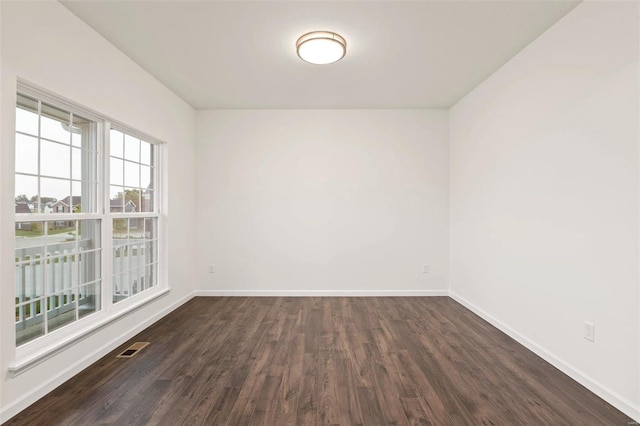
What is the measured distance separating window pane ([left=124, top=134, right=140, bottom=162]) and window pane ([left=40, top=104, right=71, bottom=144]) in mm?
727

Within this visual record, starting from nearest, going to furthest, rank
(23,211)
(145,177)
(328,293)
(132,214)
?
(23,211) < (132,214) < (145,177) < (328,293)

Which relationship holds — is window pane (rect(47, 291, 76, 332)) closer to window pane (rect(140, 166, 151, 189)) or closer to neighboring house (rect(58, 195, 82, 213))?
neighboring house (rect(58, 195, 82, 213))

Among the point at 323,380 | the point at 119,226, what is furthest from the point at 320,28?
the point at 323,380

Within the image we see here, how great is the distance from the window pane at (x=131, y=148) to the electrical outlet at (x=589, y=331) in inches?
166

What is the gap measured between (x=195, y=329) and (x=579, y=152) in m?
3.74

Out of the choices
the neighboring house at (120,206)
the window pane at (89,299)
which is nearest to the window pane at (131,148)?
the neighboring house at (120,206)

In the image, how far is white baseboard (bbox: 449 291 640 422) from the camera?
73.6 inches

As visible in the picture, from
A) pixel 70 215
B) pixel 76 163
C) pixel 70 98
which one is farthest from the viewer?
pixel 76 163

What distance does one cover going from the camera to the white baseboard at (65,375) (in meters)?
1.83

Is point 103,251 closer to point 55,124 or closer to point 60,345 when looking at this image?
point 60,345

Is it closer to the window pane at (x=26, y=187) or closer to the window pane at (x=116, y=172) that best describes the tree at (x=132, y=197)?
the window pane at (x=116, y=172)

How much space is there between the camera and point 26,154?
6.75 feet

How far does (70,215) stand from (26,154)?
52 centimetres

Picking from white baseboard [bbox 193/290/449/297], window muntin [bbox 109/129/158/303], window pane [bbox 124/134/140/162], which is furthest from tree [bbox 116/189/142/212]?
white baseboard [bbox 193/290/449/297]
